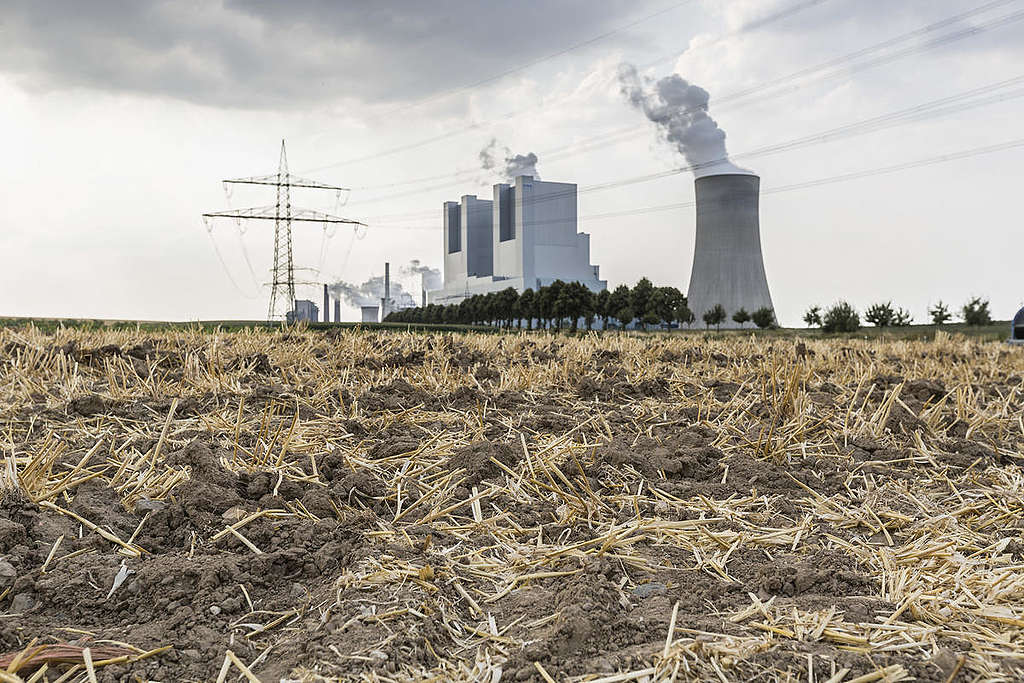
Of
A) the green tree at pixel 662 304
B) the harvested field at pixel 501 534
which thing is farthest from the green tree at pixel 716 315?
the harvested field at pixel 501 534

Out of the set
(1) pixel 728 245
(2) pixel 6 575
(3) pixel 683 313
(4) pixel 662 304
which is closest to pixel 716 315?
(3) pixel 683 313

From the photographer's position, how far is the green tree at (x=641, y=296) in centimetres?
5262

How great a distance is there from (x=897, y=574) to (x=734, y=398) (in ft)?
6.49

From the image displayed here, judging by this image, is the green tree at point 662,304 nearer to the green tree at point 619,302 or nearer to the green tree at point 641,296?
the green tree at point 641,296

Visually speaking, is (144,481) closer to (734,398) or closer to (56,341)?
(734,398)

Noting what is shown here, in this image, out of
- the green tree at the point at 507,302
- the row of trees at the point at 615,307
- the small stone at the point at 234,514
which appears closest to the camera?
the small stone at the point at 234,514

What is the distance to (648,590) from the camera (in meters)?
1.95

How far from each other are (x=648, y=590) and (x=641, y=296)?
170 feet

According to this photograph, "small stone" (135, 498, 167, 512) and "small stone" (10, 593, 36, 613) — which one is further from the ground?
"small stone" (135, 498, 167, 512)

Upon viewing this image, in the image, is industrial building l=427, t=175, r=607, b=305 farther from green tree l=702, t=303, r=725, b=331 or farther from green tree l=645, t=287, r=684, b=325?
green tree l=702, t=303, r=725, b=331

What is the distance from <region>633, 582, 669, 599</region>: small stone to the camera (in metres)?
1.94

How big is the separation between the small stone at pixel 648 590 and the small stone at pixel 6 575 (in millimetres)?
1593

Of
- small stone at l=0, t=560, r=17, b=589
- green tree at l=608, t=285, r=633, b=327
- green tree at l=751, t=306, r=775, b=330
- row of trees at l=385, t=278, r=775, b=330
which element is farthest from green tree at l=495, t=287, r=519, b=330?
small stone at l=0, t=560, r=17, b=589

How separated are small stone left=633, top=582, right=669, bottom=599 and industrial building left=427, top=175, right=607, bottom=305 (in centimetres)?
6984
